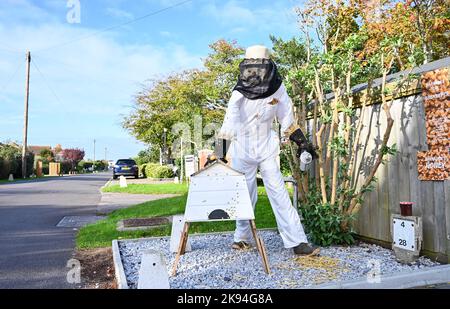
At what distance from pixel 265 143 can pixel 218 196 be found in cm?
85

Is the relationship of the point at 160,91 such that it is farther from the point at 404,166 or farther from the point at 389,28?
the point at 404,166

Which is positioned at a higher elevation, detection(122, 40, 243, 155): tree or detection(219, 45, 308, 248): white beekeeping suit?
detection(122, 40, 243, 155): tree

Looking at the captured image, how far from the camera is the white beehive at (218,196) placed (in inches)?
134

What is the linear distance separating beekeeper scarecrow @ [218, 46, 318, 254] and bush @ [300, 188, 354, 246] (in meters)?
0.48

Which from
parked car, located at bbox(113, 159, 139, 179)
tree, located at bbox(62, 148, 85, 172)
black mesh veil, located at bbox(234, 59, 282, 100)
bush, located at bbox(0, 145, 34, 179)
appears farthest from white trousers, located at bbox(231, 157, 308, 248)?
tree, located at bbox(62, 148, 85, 172)

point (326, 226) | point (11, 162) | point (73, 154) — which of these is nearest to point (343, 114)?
point (326, 226)

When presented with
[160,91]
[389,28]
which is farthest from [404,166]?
[160,91]

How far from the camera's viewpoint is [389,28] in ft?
46.1

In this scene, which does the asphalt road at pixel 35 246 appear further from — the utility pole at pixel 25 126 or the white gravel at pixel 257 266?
the utility pole at pixel 25 126

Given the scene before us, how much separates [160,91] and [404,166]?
30.5 m

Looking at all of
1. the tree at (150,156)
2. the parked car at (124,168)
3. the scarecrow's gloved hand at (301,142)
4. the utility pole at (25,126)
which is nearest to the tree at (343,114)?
the scarecrow's gloved hand at (301,142)

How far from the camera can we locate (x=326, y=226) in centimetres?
430

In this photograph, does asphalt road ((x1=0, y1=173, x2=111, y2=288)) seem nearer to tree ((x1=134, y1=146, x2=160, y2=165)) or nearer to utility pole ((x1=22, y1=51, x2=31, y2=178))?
utility pole ((x1=22, y1=51, x2=31, y2=178))

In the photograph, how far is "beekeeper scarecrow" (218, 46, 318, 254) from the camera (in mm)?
3775
